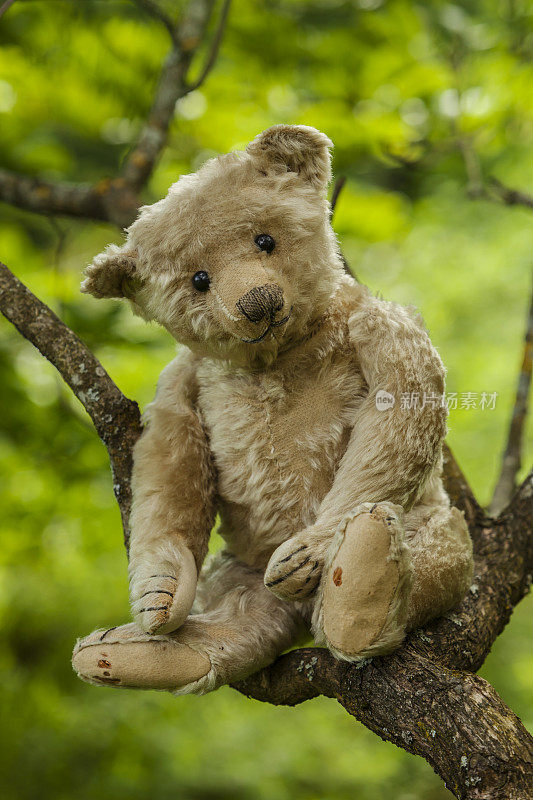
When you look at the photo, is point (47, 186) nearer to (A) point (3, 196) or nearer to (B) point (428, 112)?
(A) point (3, 196)

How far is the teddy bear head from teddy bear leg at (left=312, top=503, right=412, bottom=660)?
21cm

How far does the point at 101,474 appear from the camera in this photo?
158 cm

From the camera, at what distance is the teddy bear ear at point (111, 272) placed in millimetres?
717

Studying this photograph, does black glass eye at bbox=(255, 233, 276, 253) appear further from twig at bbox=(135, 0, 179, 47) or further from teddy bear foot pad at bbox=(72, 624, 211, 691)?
twig at bbox=(135, 0, 179, 47)

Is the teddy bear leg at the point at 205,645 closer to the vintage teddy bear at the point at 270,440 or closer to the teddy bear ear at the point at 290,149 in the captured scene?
the vintage teddy bear at the point at 270,440

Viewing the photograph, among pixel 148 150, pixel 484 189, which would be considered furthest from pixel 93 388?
pixel 484 189

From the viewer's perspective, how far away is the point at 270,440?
746mm

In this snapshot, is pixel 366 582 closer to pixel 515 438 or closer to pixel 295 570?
pixel 295 570

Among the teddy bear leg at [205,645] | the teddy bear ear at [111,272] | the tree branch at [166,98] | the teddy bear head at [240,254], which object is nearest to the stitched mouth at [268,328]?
the teddy bear head at [240,254]

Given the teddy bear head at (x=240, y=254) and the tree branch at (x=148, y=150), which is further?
the tree branch at (x=148, y=150)

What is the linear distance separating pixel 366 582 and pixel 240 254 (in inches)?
12.6

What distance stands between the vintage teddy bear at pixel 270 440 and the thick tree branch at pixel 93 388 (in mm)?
45

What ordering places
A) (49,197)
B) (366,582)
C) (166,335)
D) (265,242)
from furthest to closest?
(49,197) → (166,335) → (265,242) → (366,582)

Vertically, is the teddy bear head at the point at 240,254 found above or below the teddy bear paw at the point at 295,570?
above
